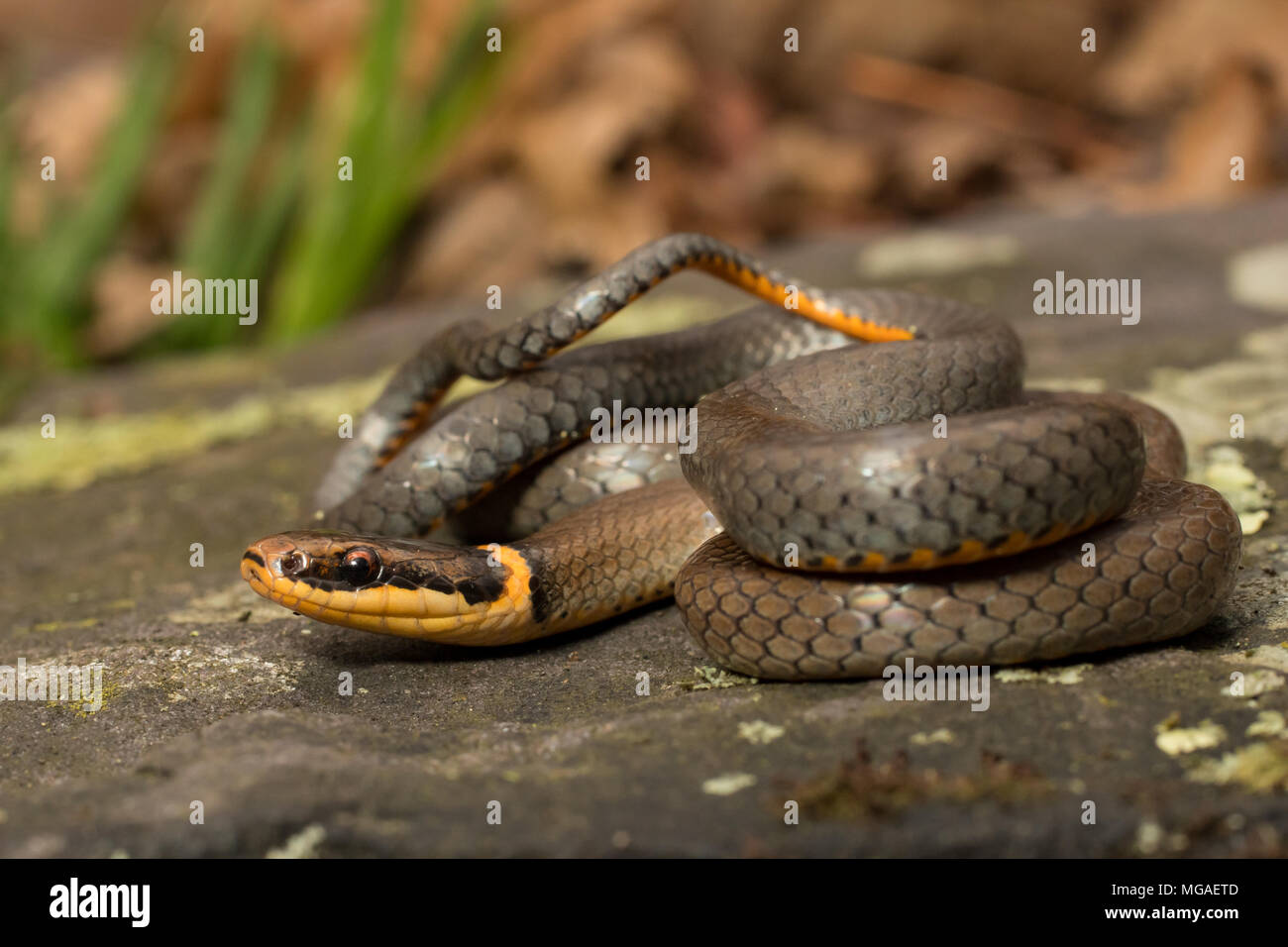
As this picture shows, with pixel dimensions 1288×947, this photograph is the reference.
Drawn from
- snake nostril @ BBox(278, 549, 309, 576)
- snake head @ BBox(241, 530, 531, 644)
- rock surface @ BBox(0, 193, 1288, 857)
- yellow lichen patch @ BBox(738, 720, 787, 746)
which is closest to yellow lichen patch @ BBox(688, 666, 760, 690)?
rock surface @ BBox(0, 193, 1288, 857)

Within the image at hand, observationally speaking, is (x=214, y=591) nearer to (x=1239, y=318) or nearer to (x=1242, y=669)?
(x=1242, y=669)

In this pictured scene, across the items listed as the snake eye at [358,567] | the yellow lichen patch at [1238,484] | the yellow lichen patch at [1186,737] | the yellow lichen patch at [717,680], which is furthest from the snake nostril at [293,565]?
the yellow lichen patch at [1238,484]

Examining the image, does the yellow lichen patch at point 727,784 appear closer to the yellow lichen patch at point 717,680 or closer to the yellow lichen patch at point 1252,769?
the yellow lichen patch at point 717,680

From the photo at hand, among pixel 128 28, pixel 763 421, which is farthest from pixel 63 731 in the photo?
pixel 128 28

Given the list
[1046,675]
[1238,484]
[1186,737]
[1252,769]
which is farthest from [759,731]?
[1238,484]

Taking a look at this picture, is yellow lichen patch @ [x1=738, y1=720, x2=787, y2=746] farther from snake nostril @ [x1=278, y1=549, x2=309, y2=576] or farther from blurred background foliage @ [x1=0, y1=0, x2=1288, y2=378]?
blurred background foliage @ [x1=0, y1=0, x2=1288, y2=378]

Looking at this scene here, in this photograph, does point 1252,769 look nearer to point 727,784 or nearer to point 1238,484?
point 727,784
